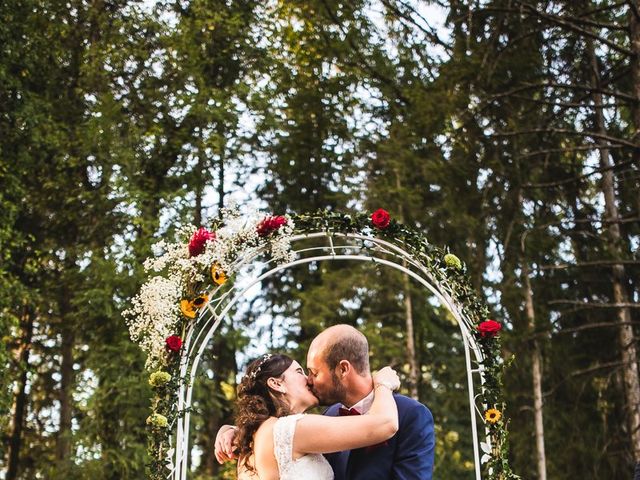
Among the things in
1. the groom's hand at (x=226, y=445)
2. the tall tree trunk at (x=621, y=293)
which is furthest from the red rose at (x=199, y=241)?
the tall tree trunk at (x=621, y=293)

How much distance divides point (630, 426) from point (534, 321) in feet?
5.63

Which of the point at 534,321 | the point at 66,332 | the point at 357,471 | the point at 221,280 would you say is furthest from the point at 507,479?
the point at 66,332

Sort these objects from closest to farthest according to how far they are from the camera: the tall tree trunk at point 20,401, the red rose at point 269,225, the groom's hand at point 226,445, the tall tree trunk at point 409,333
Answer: the groom's hand at point 226,445 → the red rose at point 269,225 → the tall tree trunk at point 409,333 → the tall tree trunk at point 20,401

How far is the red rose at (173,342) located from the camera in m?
4.95

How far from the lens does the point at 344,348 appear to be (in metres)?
3.66

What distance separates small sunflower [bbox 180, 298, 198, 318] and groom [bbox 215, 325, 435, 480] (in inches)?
57.1

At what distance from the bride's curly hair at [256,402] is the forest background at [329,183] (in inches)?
239

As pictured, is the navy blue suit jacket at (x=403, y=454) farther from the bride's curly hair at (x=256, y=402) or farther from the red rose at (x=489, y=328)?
the red rose at (x=489, y=328)

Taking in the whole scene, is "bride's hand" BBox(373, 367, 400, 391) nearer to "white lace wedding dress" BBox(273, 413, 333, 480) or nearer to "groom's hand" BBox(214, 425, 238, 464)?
"white lace wedding dress" BBox(273, 413, 333, 480)

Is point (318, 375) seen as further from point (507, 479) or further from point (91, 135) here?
point (91, 135)

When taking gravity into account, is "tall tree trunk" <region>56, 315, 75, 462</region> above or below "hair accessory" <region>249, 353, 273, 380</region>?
above

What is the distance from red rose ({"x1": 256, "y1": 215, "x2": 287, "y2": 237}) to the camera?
16.9ft

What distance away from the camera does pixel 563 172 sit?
36.3 ft

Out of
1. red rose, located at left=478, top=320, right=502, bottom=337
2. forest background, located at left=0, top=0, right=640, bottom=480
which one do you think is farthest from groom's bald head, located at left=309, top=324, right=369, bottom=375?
forest background, located at left=0, top=0, right=640, bottom=480
